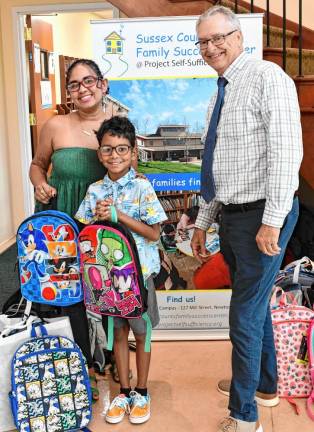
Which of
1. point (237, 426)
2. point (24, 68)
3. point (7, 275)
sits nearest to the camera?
point (237, 426)

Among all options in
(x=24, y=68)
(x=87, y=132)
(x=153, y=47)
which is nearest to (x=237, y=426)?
(x=87, y=132)

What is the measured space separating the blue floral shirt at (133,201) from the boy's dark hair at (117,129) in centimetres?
14

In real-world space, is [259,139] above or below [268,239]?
above

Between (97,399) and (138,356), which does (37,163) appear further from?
(97,399)

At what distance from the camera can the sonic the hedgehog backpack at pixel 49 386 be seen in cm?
200

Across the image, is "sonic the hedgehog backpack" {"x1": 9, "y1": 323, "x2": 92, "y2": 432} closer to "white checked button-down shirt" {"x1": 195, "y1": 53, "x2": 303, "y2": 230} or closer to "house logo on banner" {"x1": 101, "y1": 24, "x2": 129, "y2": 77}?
"white checked button-down shirt" {"x1": 195, "y1": 53, "x2": 303, "y2": 230}

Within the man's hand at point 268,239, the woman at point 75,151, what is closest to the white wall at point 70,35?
the woman at point 75,151

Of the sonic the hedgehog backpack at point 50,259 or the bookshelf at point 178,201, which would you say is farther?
the bookshelf at point 178,201

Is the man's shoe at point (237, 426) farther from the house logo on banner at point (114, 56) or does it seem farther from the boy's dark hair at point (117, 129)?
the house logo on banner at point (114, 56)

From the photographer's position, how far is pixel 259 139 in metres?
1.71

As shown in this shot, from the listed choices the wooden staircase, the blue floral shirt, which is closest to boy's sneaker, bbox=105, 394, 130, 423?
the blue floral shirt

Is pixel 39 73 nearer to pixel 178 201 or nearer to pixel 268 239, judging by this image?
pixel 178 201

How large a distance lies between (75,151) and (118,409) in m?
1.05

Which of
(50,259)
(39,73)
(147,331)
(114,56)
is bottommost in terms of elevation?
(147,331)
